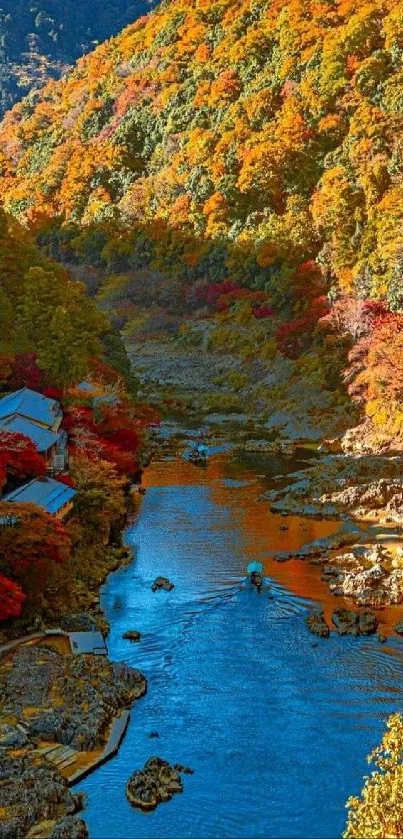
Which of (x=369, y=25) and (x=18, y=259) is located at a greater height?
(x=369, y=25)

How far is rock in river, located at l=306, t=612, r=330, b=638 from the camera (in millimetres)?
37656

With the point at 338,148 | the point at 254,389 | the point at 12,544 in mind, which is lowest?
the point at 254,389

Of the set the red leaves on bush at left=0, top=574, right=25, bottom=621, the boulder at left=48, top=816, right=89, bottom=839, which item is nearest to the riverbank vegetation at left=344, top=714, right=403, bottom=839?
the boulder at left=48, top=816, right=89, bottom=839

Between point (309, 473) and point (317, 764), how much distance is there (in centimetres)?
3459

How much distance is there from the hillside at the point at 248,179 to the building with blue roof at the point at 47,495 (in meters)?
30.0

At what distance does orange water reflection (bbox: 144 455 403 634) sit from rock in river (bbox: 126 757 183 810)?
42.7 feet

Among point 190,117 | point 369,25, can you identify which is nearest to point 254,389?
point 369,25

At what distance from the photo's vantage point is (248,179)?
116562 millimetres

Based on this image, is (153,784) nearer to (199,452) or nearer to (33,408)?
(33,408)

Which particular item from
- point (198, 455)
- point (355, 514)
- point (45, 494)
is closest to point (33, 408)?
point (45, 494)

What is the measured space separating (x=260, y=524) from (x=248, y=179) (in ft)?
236

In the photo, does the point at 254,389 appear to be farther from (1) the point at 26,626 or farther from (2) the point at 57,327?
(1) the point at 26,626

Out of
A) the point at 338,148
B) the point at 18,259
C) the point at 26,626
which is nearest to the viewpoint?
the point at 26,626

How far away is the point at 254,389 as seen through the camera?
299 ft
